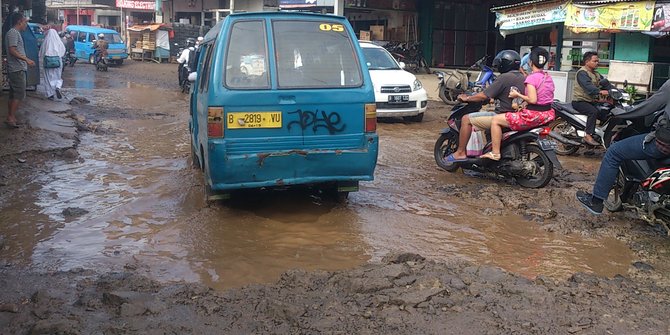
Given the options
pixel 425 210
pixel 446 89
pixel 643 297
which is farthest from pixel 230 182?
pixel 446 89

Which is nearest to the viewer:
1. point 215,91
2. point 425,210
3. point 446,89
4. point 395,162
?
point 215,91

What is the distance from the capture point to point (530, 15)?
48.6 ft

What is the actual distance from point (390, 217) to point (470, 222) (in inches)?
30.9

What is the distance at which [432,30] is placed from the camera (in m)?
22.7

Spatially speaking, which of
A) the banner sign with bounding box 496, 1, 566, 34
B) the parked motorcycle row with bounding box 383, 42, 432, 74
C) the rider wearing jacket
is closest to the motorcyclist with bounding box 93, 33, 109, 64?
the parked motorcycle row with bounding box 383, 42, 432, 74

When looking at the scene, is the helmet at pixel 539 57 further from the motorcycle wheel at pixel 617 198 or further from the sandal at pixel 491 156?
the motorcycle wheel at pixel 617 198

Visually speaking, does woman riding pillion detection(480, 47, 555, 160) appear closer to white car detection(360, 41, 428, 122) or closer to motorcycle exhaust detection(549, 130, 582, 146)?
motorcycle exhaust detection(549, 130, 582, 146)

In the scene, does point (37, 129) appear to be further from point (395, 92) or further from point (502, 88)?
point (502, 88)

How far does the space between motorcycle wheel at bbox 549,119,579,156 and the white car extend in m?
3.39

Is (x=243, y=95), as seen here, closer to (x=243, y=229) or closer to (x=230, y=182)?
(x=230, y=182)

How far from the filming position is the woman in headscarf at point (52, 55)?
13047mm

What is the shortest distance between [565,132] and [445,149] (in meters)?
2.70

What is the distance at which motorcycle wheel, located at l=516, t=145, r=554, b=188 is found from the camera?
716 centimetres

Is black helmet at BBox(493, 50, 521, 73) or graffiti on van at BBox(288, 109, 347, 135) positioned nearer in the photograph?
graffiti on van at BBox(288, 109, 347, 135)
